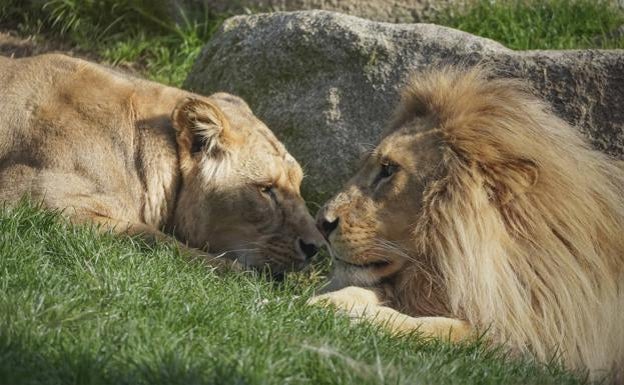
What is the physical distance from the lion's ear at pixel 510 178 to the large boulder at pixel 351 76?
1.68 meters

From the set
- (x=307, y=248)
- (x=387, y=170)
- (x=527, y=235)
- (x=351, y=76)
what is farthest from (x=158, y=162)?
(x=527, y=235)

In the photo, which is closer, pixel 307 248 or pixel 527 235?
pixel 527 235

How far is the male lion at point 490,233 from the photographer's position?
6.00 meters

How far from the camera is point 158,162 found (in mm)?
7168

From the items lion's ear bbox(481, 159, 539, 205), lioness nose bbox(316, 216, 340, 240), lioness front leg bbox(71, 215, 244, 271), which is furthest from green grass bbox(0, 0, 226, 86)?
lion's ear bbox(481, 159, 539, 205)

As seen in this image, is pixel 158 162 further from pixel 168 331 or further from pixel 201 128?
pixel 168 331

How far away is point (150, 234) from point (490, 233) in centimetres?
195

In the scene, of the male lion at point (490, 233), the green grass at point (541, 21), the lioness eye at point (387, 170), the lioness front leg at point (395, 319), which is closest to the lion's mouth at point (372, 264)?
the male lion at point (490, 233)

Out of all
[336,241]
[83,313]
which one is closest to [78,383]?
[83,313]

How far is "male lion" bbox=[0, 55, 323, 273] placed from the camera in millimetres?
6977

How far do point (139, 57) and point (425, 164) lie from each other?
5.42 metres

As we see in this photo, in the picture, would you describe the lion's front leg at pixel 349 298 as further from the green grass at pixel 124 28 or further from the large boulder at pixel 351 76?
the green grass at pixel 124 28

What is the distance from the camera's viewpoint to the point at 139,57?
11219 millimetres

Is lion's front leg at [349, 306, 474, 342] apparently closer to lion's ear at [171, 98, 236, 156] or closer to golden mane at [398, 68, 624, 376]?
golden mane at [398, 68, 624, 376]
